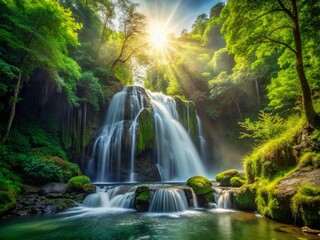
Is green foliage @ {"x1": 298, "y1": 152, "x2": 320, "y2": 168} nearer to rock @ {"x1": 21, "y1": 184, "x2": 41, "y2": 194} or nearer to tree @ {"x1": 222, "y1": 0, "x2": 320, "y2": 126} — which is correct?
tree @ {"x1": 222, "y1": 0, "x2": 320, "y2": 126}

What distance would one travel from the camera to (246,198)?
769 centimetres

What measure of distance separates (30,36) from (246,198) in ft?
40.4

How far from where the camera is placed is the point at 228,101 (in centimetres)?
2312

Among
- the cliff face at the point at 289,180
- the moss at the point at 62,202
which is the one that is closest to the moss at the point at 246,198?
the cliff face at the point at 289,180

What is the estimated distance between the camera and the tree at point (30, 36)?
8.88 meters

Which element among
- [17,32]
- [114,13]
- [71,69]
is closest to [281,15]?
[71,69]

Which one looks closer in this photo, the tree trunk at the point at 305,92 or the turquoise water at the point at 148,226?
the turquoise water at the point at 148,226

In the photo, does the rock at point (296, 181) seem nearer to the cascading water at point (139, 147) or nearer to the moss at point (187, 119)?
the cascading water at point (139, 147)

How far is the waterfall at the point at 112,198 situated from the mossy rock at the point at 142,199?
0.40m

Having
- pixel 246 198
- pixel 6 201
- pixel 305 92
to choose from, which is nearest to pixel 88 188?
pixel 6 201

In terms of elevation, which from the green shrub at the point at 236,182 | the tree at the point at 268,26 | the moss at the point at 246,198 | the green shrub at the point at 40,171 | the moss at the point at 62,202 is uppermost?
the tree at the point at 268,26

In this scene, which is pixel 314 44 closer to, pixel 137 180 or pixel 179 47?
pixel 137 180

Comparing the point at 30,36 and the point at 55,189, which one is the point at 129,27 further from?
the point at 55,189

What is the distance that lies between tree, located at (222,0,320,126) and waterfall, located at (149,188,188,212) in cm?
570
